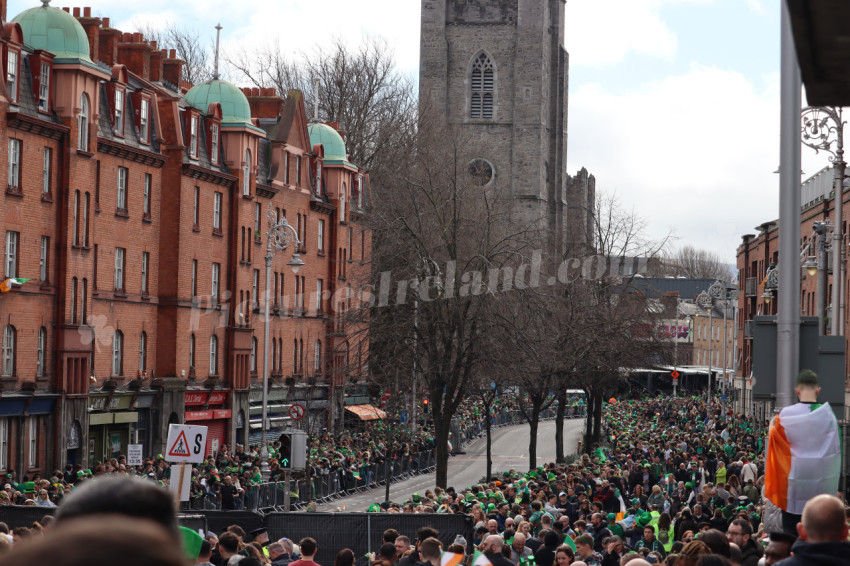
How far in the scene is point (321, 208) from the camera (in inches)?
2323

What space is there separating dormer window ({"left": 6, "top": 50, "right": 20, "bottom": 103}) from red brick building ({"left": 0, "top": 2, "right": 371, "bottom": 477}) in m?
0.09

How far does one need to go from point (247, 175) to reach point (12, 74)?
15596mm

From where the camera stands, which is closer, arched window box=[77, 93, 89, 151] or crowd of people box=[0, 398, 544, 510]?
crowd of people box=[0, 398, 544, 510]

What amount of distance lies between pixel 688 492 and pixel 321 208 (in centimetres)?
3550

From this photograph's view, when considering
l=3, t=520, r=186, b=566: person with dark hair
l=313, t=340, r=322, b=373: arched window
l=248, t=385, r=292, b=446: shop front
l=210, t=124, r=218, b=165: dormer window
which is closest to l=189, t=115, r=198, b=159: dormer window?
l=210, t=124, r=218, b=165: dormer window

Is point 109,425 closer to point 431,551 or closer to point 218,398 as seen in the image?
point 218,398

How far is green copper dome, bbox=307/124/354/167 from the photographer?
60.4 metres

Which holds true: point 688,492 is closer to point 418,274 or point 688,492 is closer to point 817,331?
point 418,274

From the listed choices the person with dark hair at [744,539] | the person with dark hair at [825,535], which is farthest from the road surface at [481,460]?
the person with dark hair at [825,535]

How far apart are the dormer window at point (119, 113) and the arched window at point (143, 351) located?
725 cm

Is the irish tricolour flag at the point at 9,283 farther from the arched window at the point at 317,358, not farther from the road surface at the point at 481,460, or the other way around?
the arched window at the point at 317,358

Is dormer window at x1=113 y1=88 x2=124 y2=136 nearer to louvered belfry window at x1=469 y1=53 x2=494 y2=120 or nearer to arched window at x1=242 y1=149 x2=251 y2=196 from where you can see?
arched window at x1=242 y1=149 x2=251 y2=196

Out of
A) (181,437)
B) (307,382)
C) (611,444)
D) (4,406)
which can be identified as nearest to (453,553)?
(181,437)

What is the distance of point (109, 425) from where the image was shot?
40.4m
